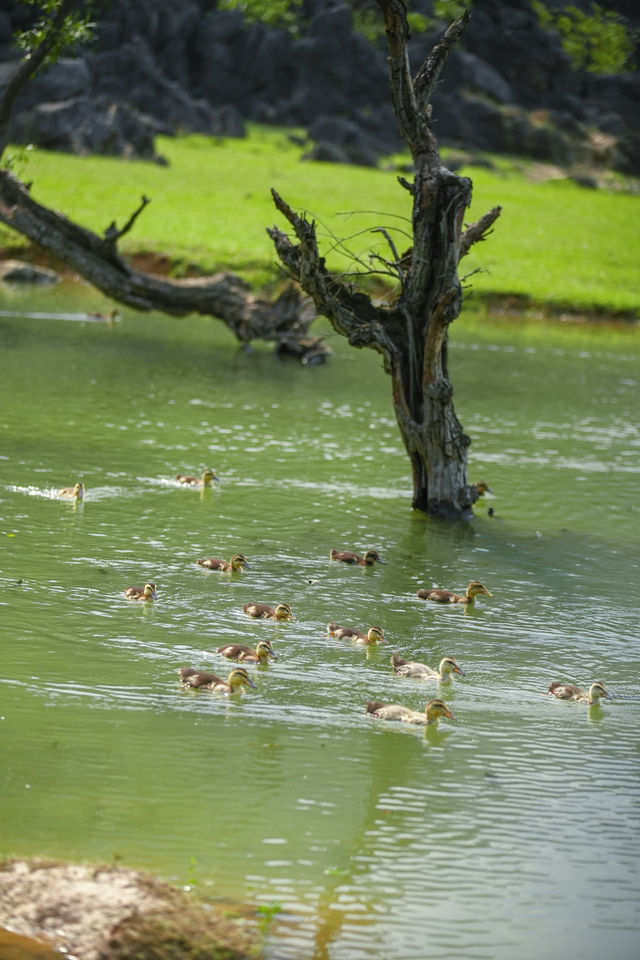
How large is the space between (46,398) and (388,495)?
781 cm

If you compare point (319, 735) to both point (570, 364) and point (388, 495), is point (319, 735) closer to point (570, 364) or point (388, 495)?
point (388, 495)

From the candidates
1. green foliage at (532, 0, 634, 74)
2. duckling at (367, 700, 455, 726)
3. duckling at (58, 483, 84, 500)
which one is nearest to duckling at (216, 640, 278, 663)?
duckling at (367, 700, 455, 726)

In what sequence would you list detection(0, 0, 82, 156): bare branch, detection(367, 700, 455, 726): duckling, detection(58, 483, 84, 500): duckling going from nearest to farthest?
1. detection(367, 700, 455, 726): duckling
2. detection(58, 483, 84, 500): duckling
3. detection(0, 0, 82, 156): bare branch

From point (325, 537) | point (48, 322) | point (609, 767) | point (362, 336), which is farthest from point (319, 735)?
point (48, 322)

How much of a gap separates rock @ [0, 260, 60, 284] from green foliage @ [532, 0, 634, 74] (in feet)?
224

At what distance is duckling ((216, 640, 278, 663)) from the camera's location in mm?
11993

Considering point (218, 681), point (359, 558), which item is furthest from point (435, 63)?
point (218, 681)

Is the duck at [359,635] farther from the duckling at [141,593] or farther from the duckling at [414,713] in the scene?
the duckling at [141,593]

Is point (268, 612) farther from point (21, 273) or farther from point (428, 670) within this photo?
point (21, 273)

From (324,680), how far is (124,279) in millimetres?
18868

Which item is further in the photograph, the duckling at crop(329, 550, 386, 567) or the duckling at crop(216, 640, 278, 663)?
the duckling at crop(329, 550, 386, 567)

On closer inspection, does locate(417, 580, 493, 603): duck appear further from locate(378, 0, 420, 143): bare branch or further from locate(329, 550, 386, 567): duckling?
locate(378, 0, 420, 143): bare branch

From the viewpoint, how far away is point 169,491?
738 inches

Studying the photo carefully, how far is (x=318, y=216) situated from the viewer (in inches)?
2100
